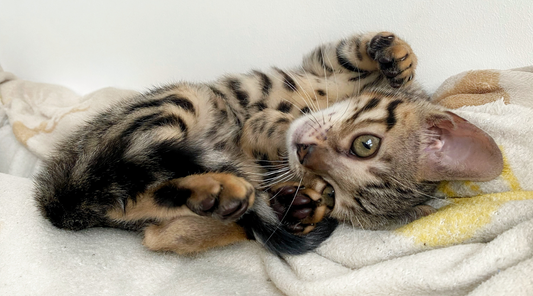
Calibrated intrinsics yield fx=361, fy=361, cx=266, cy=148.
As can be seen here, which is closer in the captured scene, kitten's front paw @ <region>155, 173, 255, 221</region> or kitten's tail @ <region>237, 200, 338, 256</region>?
kitten's front paw @ <region>155, 173, 255, 221</region>

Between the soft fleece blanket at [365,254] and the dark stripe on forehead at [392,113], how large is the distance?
234 millimetres

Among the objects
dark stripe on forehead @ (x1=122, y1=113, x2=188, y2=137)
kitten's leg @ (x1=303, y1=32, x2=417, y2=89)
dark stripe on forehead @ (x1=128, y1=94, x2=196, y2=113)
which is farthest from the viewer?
kitten's leg @ (x1=303, y1=32, x2=417, y2=89)

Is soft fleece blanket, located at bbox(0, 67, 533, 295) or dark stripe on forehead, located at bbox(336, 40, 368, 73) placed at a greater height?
dark stripe on forehead, located at bbox(336, 40, 368, 73)

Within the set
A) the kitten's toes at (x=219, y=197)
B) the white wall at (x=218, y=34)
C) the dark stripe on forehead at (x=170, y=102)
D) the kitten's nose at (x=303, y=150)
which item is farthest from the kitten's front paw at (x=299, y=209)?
the white wall at (x=218, y=34)

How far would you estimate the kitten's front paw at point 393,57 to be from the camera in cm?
137

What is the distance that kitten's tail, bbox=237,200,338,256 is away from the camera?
108 centimetres

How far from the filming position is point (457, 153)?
1077 millimetres

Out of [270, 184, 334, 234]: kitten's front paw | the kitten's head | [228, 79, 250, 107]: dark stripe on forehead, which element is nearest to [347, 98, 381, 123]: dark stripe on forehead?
the kitten's head

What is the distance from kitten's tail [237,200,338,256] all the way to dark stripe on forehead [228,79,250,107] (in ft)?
1.93

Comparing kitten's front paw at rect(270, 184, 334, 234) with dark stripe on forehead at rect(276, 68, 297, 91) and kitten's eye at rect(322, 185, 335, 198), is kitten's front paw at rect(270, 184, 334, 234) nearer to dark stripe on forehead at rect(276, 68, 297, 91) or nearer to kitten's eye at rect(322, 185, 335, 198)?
kitten's eye at rect(322, 185, 335, 198)

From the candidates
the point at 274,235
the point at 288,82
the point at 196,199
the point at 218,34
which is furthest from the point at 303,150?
the point at 218,34

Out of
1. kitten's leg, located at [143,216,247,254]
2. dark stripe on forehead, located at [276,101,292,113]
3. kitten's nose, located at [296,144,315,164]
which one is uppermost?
dark stripe on forehead, located at [276,101,292,113]

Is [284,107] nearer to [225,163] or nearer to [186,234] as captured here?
[225,163]

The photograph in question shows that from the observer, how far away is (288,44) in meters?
1.76
